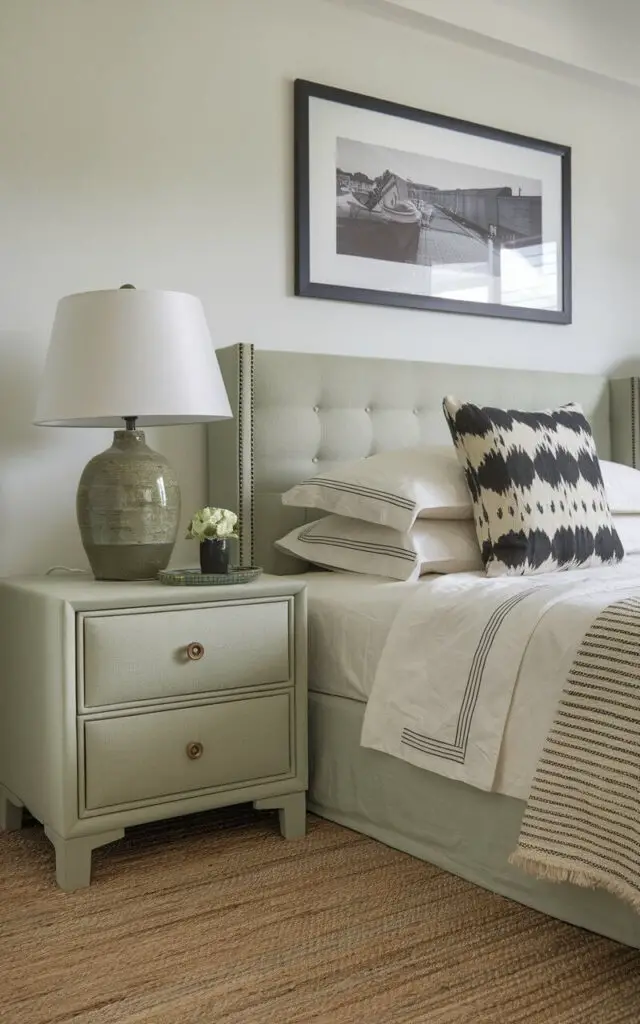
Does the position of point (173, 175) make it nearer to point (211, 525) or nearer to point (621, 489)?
point (211, 525)

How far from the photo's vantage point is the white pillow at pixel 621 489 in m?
2.74

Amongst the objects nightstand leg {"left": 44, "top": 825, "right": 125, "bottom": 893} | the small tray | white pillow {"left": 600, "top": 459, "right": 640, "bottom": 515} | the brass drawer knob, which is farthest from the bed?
nightstand leg {"left": 44, "top": 825, "right": 125, "bottom": 893}

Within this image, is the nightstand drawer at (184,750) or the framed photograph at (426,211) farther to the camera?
the framed photograph at (426,211)

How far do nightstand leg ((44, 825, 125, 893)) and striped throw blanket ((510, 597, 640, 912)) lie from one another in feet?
2.69

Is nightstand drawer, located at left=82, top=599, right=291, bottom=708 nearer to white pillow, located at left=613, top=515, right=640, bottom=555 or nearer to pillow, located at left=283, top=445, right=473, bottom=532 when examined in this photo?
pillow, located at left=283, top=445, right=473, bottom=532

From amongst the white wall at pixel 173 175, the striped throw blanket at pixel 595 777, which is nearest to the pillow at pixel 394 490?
the white wall at pixel 173 175

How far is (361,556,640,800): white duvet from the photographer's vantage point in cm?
175

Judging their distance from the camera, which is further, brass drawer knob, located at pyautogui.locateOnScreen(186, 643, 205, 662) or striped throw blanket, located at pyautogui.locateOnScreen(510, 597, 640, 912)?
brass drawer knob, located at pyautogui.locateOnScreen(186, 643, 205, 662)

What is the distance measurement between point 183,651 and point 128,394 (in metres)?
0.54

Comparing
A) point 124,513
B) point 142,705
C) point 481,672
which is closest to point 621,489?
point 481,672

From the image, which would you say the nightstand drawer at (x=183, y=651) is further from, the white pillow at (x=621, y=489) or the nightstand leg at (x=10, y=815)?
the white pillow at (x=621, y=489)

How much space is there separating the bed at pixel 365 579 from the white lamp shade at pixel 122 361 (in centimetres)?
40

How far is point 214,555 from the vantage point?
222 cm

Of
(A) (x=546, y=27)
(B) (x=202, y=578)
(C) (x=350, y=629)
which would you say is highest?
(A) (x=546, y=27)
